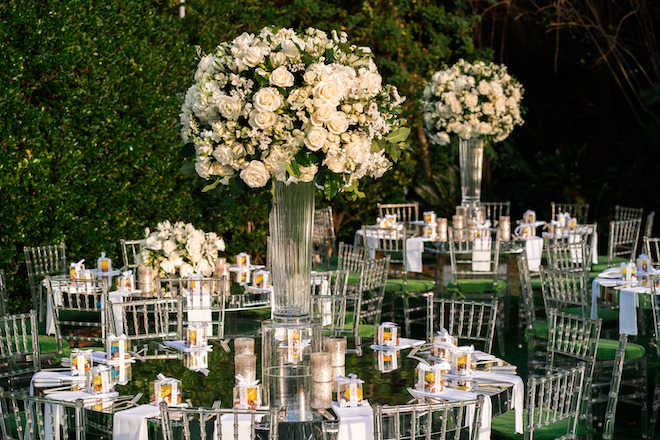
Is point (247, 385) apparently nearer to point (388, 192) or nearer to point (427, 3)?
point (388, 192)

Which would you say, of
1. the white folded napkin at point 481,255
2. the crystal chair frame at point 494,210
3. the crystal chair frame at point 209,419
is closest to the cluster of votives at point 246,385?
the crystal chair frame at point 209,419

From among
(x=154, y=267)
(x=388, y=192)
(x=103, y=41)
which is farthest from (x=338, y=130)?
(x=388, y=192)

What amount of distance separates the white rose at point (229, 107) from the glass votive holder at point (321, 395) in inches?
43.6

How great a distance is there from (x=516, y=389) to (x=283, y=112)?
154 centimetres

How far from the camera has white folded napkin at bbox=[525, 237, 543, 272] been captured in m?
8.30

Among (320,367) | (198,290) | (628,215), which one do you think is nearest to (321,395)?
(320,367)

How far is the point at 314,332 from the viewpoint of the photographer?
3.70 m

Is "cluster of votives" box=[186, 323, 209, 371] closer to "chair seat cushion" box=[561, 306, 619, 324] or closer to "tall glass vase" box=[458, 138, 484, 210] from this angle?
"chair seat cushion" box=[561, 306, 619, 324]

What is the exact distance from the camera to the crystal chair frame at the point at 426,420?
3.01 metres

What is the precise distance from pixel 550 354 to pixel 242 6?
6.56 metres

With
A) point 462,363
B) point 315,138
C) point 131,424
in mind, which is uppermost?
point 315,138

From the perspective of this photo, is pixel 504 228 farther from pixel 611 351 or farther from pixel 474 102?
pixel 611 351

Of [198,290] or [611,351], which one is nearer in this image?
[611,351]

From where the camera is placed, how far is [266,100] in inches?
133
